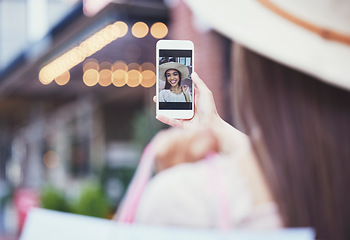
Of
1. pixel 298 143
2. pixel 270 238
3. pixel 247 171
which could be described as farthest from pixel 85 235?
pixel 298 143

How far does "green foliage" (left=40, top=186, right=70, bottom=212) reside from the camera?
15.3ft

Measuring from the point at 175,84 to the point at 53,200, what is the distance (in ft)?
15.2

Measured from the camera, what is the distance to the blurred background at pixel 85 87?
106 centimetres

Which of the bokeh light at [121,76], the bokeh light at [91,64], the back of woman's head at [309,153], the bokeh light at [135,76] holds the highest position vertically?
the bokeh light at [91,64]

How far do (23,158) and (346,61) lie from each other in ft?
48.8

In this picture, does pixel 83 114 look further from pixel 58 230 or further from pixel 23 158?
pixel 58 230

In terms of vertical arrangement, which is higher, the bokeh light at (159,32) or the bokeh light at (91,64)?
the bokeh light at (91,64)

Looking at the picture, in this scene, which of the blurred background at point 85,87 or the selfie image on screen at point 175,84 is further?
the blurred background at point 85,87

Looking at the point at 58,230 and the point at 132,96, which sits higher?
the point at 132,96

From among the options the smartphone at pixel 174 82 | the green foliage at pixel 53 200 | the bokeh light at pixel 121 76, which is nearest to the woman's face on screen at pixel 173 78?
the smartphone at pixel 174 82

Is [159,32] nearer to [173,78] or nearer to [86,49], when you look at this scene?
[173,78]

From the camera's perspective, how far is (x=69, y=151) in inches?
373

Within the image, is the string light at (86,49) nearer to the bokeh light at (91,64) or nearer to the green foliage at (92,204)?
the bokeh light at (91,64)

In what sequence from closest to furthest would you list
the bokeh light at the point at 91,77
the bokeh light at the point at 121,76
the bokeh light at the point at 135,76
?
the bokeh light at the point at 135,76
the bokeh light at the point at 121,76
the bokeh light at the point at 91,77
